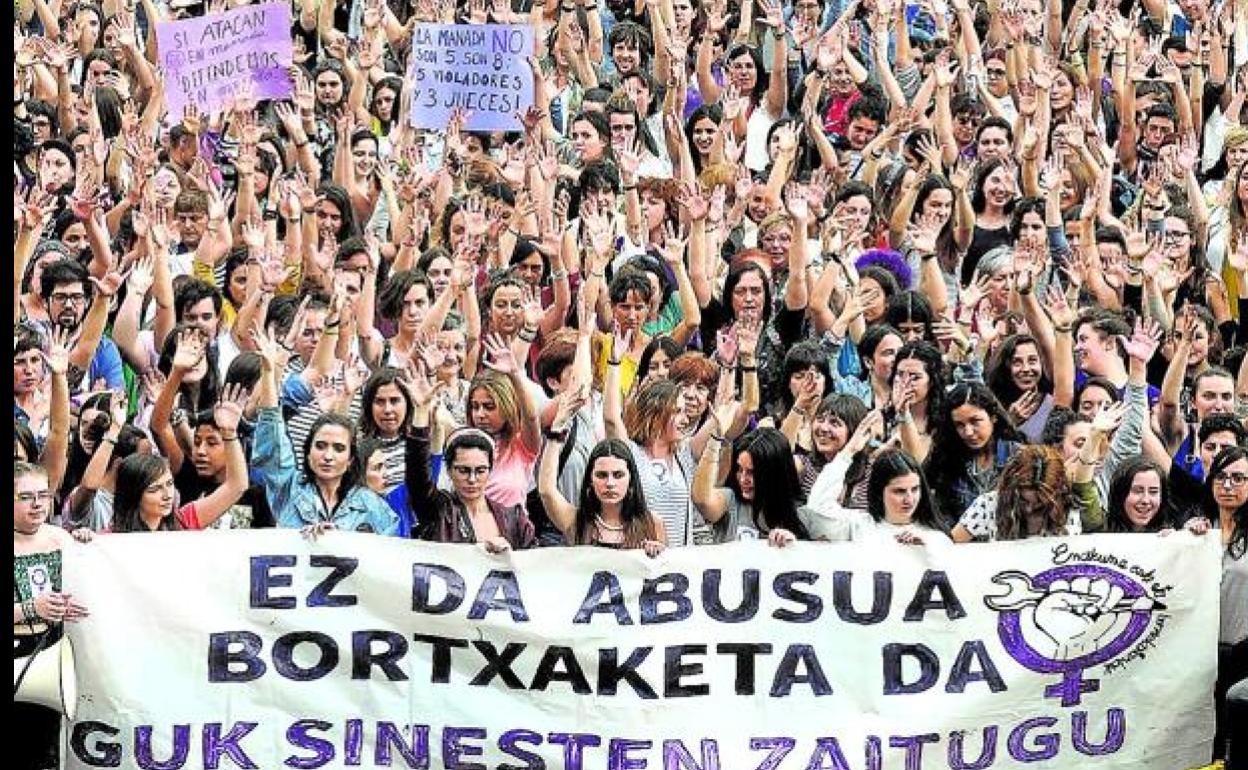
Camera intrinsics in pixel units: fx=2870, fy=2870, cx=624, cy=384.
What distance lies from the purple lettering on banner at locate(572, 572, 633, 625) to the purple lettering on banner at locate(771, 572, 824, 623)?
1.52 ft

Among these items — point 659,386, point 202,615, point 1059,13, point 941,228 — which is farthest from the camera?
point 1059,13

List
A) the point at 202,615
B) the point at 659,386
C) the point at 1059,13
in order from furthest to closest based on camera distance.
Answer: the point at 1059,13 < the point at 659,386 < the point at 202,615

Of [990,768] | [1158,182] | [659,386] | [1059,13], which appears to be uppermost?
[1059,13]

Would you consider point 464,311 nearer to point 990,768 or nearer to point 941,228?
point 941,228

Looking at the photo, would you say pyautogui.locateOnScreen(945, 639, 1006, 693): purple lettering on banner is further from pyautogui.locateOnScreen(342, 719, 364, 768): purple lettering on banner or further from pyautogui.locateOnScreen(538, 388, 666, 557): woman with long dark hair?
pyautogui.locateOnScreen(342, 719, 364, 768): purple lettering on banner

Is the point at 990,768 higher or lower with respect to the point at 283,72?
lower

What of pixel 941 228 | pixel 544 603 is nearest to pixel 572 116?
pixel 941 228

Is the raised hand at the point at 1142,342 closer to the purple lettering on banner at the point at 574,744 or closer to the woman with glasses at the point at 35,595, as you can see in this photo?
the purple lettering on banner at the point at 574,744

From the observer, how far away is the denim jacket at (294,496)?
9.29m

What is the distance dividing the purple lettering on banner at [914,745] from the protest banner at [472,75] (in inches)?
132

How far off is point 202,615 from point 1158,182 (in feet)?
13.7

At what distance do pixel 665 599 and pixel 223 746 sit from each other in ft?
4.64

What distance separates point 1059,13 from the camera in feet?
37.7

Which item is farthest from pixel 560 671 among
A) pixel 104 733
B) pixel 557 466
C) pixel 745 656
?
pixel 104 733
